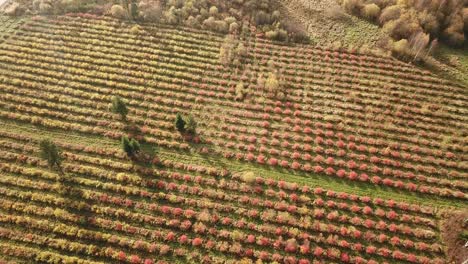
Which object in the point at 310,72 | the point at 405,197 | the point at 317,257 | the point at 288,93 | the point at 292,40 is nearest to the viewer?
the point at 317,257

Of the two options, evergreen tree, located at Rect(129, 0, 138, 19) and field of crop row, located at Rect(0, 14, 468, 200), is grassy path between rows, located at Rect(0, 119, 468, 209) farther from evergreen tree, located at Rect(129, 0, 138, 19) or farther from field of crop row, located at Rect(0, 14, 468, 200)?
evergreen tree, located at Rect(129, 0, 138, 19)

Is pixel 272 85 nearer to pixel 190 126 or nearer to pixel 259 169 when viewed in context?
pixel 190 126

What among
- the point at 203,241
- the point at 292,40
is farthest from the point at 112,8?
the point at 203,241

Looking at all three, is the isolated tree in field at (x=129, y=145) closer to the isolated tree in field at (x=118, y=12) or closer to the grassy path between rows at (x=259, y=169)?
the grassy path between rows at (x=259, y=169)

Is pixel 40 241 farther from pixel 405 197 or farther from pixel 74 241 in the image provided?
pixel 405 197

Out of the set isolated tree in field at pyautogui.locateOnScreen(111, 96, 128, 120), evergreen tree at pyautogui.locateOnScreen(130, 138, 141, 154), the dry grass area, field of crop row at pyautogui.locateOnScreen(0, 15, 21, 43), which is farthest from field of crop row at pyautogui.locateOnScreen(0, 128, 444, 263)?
the dry grass area

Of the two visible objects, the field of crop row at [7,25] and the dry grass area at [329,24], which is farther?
the dry grass area at [329,24]

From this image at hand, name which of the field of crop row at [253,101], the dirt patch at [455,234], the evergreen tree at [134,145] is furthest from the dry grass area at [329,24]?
the evergreen tree at [134,145]
